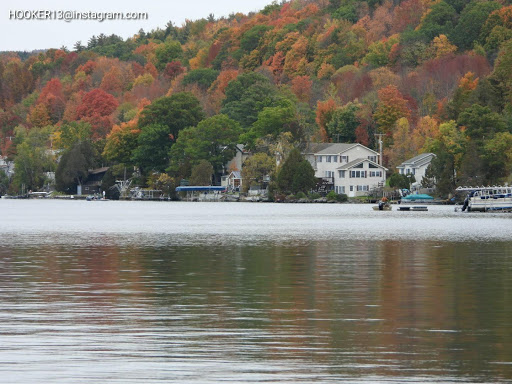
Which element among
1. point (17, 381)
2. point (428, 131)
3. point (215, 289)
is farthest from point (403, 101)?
point (17, 381)

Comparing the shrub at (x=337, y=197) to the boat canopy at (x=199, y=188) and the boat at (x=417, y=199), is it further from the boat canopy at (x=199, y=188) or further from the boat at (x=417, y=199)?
the boat canopy at (x=199, y=188)

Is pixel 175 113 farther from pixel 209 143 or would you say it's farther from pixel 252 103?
pixel 209 143

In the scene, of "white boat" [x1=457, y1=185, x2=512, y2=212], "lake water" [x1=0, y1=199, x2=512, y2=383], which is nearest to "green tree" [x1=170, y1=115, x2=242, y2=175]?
"white boat" [x1=457, y1=185, x2=512, y2=212]

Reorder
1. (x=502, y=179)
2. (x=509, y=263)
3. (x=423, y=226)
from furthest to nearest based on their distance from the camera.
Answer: (x=502, y=179)
(x=423, y=226)
(x=509, y=263)

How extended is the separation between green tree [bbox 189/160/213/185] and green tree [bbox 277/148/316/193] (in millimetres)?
19632

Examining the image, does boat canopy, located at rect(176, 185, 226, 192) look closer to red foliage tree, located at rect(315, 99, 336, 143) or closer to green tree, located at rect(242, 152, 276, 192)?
green tree, located at rect(242, 152, 276, 192)

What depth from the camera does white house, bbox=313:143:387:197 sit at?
14986 centimetres

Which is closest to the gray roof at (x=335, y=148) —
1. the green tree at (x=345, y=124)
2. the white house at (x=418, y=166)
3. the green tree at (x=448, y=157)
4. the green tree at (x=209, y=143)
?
the green tree at (x=345, y=124)

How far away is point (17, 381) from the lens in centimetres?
1520

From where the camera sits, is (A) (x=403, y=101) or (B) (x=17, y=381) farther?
(A) (x=403, y=101)

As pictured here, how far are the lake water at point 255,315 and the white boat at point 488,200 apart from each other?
6556 cm

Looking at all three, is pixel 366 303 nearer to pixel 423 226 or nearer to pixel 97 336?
pixel 97 336

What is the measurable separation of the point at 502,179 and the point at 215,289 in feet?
321

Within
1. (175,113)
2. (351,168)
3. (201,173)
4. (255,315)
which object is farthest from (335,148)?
(255,315)
